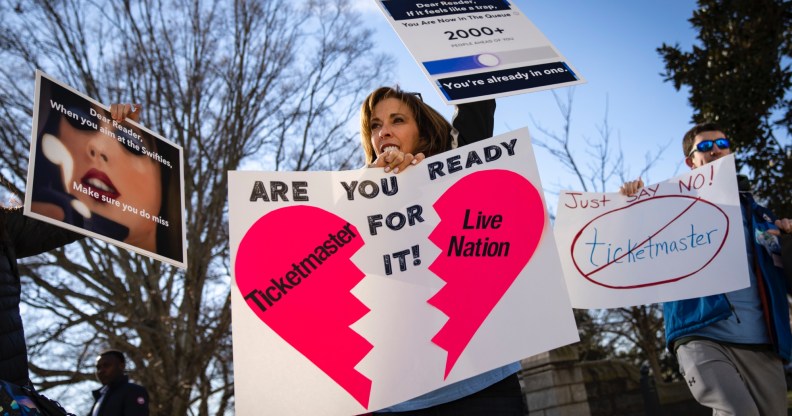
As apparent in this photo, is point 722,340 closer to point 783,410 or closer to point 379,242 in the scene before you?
point 783,410

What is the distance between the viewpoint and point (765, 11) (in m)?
12.8

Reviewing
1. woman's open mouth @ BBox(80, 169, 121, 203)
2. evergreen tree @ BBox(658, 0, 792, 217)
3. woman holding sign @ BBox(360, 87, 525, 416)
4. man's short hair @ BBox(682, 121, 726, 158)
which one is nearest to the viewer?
woman's open mouth @ BBox(80, 169, 121, 203)

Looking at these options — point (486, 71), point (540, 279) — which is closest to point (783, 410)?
point (540, 279)

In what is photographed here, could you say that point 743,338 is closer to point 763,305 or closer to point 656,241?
point 763,305

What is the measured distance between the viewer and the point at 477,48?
9.62 ft

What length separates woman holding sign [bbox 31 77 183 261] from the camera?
215 cm

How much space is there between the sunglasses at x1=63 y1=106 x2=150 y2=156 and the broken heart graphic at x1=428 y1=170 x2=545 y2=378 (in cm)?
111

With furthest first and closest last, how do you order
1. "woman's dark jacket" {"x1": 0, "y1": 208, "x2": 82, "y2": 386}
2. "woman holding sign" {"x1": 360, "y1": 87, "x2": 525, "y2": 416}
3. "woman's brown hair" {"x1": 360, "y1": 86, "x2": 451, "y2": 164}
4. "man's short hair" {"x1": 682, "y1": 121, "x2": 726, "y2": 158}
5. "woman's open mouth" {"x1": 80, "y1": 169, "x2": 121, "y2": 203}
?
"man's short hair" {"x1": 682, "y1": 121, "x2": 726, "y2": 158} → "woman's brown hair" {"x1": 360, "y1": 86, "x2": 451, "y2": 164} → "woman holding sign" {"x1": 360, "y1": 87, "x2": 525, "y2": 416} → "woman's open mouth" {"x1": 80, "y1": 169, "x2": 121, "y2": 203} → "woman's dark jacket" {"x1": 0, "y1": 208, "x2": 82, "y2": 386}

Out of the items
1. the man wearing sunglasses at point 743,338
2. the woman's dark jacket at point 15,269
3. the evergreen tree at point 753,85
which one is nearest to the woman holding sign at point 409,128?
the woman's dark jacket at point 15,269

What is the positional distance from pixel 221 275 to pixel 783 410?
9.91m

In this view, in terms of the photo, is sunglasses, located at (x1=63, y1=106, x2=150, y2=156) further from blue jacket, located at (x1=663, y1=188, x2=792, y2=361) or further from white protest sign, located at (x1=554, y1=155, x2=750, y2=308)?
blue jacket, located at (x1=663, y1=188, x2=792, y2=361)

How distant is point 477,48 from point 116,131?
4.92ft

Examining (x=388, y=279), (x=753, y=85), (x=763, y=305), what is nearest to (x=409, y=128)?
(x=388, y=279)

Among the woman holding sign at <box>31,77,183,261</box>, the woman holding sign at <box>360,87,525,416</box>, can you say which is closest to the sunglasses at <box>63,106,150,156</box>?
the woman holding sign at <box>31,77,183,261</box>
